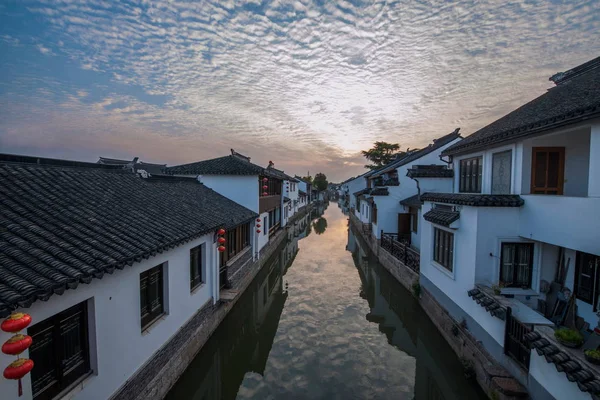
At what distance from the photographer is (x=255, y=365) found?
30.2ft

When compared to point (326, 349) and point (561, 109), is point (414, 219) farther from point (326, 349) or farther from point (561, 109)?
point (561, 109)

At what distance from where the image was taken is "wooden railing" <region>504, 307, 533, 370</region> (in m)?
6.13

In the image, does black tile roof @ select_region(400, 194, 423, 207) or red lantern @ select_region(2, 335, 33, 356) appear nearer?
red lantern @ select_region(2, 335, 33, 356)

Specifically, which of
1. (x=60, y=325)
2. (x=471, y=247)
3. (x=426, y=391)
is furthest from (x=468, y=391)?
(x=60, y=325)

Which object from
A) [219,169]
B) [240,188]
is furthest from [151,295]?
[219,169]

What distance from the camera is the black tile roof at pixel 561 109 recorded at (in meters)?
6.41

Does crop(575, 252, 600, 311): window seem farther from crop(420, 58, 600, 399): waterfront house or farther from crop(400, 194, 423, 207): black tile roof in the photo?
crop(400, 194, 423, 207): black tile roof

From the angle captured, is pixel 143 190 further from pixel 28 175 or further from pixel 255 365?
pixel 255 365

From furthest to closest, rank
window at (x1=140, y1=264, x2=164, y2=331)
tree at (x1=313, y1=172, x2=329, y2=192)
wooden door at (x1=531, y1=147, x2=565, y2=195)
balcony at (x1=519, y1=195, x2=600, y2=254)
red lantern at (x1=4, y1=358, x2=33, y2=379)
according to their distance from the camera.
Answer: tree at (x1=313, y1=172, x2=329, y2=192)
wooden door at (x1=531, y1=147, x2=565, y2=195)
window at (x1=140, y1=264, x2=164, y2=331)
balcony at (x1=519, y1=195, x2=600, y2=254)
red lantern at (x1=4, y1=358, x2=33, y2=379)

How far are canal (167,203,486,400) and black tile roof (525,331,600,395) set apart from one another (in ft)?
8.73

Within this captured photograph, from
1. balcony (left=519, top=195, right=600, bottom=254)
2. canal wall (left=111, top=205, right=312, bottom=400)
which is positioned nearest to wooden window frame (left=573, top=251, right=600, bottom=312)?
balcony (left=519, top=195, right=600, bottom=254)

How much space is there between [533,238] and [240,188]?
48.3 feet

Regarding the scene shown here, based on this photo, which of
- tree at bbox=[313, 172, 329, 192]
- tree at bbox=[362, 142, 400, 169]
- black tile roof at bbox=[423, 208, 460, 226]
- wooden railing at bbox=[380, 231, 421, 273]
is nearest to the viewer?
black tile roof at bbox=[423, 208, 460, 226]

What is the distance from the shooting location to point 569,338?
5172mm
